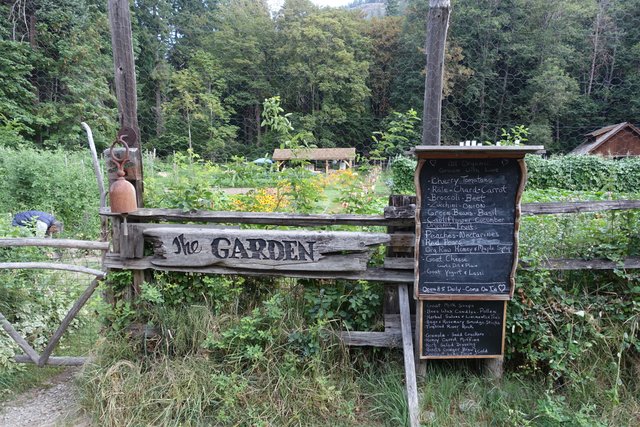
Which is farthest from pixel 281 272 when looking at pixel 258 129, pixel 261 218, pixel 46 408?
pixel 258 129

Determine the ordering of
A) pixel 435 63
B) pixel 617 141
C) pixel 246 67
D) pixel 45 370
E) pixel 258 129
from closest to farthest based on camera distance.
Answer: pixel 435 63, pixel 45 370, pixel 617 141, pixel 258 129, pixel 246 67

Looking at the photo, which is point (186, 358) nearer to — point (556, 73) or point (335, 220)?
point (335, 220)

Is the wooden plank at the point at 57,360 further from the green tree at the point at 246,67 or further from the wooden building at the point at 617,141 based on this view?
the green tree at the point at 246,67

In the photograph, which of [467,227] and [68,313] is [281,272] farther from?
[68,313]

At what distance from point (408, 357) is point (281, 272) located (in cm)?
121

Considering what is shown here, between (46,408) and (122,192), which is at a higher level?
(122,192)

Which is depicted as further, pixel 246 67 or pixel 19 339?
pixel 246 67

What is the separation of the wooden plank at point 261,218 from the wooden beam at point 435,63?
39.1 inches

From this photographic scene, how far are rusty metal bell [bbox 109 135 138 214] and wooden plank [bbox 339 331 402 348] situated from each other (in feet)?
6.93

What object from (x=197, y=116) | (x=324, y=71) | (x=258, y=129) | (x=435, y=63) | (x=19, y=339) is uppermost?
(x=324, y=71)

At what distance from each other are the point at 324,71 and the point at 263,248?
1532 inches

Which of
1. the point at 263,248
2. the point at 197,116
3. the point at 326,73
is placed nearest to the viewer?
the point at 263,248

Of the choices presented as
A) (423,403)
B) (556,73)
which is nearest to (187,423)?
(423,403)

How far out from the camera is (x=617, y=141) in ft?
87.9
